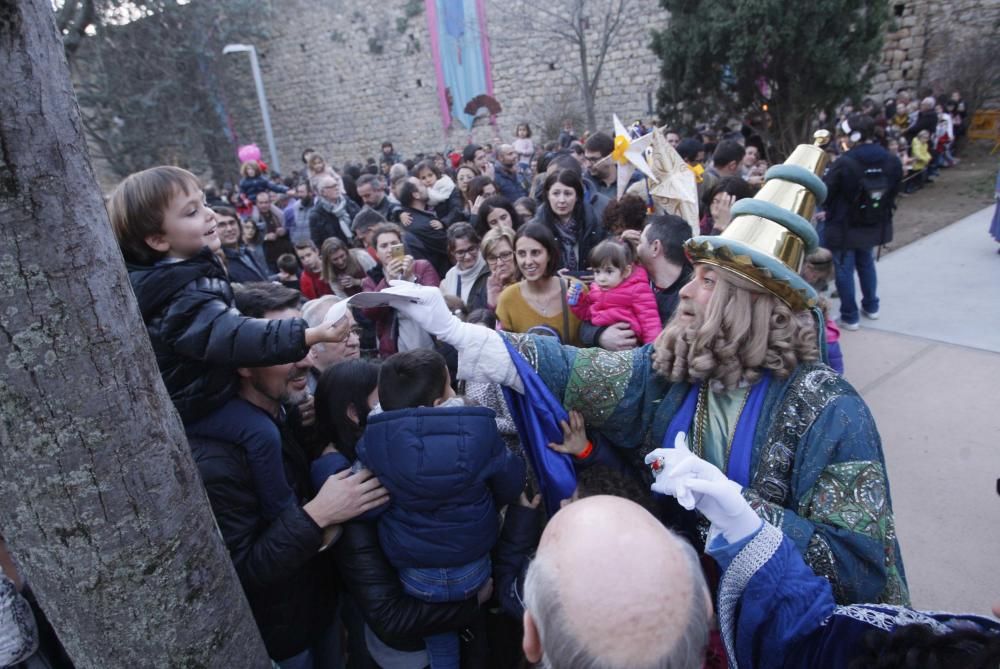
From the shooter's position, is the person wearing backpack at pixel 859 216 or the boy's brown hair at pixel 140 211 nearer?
the boy's brown hair at pixel 140 211

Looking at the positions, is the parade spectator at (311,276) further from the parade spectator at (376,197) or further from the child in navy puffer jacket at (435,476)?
the child in navy puffer jacket at (435,476)

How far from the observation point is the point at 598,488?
6.34ft

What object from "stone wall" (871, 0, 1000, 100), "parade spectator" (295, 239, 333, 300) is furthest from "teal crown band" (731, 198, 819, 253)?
"stone wall" (871, 0, 1000, 100)

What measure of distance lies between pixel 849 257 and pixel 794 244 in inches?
183

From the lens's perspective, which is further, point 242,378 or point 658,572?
point 242,378

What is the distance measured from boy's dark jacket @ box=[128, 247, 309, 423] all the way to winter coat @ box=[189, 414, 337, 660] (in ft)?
0.59

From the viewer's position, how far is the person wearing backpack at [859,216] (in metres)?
5.21

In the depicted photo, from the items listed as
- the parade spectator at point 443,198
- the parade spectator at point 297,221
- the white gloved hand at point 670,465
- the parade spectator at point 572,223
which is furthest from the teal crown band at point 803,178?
the parade spectator at point 297,221

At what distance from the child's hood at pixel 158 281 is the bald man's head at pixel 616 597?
1268 millimetres

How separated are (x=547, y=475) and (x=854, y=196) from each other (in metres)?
4.96

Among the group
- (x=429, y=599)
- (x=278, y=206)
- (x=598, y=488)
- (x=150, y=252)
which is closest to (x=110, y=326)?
(x=150, y=252)

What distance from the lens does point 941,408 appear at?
3.90m

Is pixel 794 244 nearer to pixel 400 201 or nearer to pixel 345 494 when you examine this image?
pixel 345 494

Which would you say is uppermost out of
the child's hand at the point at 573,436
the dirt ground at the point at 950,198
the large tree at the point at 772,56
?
the large tree at the point at 772,56
